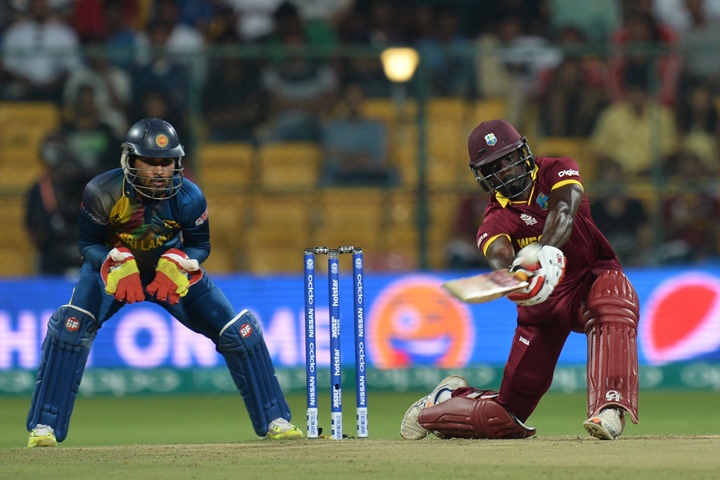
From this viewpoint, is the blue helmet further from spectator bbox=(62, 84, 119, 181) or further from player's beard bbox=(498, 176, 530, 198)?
spectator bbox=(62, 84, 119, 181)

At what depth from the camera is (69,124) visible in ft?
43.6

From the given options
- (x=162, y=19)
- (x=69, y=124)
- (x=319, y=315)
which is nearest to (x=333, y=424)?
(x=319, y=315)

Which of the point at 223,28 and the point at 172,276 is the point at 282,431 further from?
the point at 223,28

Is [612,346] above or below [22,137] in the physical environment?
below

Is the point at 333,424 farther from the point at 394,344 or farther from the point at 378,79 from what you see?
the point at 378,79

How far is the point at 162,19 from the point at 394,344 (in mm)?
5132

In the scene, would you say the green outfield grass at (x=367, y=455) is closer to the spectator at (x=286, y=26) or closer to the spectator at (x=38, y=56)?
the spectator at (x=38, y=56)

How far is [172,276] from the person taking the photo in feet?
24.7

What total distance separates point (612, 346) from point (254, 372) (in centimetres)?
220

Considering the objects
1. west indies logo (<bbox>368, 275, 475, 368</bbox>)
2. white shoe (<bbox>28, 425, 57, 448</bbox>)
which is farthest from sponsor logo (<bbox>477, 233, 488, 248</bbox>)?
west indies logo (<bbox>368, 275, 475, 368</bbox>)

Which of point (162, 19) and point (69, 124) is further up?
point (162, 19)

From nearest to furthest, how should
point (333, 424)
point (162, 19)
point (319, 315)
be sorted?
point (333, 424) < point (319, 315) < point (162, 19)

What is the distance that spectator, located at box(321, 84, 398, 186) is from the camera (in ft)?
42.8

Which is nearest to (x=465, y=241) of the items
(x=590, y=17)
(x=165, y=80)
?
(x=165, y=80)
